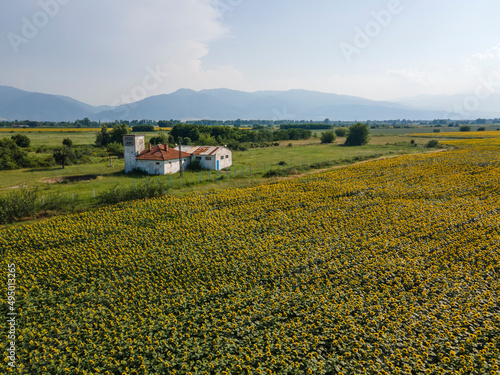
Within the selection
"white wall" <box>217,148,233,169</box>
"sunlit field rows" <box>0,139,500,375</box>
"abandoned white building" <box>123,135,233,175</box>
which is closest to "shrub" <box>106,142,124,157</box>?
"abandoned white building" <box>123,135,233,175</box>

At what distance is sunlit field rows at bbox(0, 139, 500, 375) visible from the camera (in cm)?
730

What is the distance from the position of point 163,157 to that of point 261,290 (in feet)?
92.4

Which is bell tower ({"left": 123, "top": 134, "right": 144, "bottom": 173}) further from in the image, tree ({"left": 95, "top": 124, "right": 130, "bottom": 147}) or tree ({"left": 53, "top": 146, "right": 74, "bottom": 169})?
tree ({"left": 95, "top": 124, "right": 130, "bottom": 147})

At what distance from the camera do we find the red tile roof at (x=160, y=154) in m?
35.3

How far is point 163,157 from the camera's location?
1377 inches

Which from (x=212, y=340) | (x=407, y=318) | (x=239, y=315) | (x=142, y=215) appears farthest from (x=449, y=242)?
(x=142, y=215)

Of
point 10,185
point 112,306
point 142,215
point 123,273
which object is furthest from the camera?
point 10,185

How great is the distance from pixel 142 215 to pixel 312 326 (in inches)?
531

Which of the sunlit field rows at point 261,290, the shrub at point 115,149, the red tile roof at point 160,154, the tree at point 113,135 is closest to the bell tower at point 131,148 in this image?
the red tile roof at point 160,154

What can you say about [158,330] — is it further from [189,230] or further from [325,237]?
[325,237]

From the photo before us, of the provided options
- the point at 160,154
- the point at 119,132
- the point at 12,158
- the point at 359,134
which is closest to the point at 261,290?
the point at 160,154

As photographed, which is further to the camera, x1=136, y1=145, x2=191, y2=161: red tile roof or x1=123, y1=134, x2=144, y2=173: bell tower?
x1=123, y1=134, x2=144, y2=173: bell tower

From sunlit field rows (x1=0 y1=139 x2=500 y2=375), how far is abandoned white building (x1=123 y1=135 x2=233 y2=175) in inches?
673

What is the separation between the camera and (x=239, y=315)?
8.96 m
